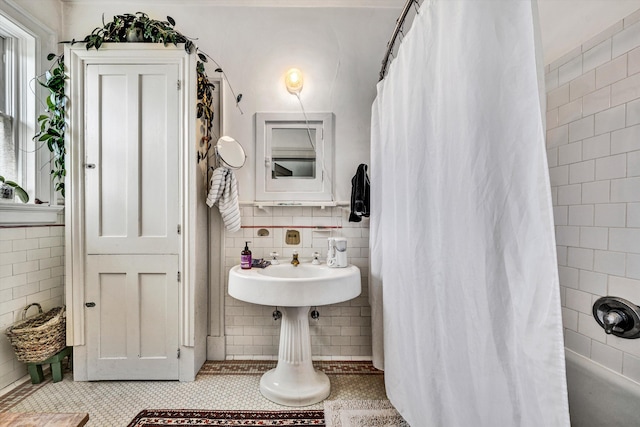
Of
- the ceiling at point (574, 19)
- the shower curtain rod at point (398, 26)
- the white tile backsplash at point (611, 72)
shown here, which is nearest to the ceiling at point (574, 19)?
the ceiling at point (574, 19)

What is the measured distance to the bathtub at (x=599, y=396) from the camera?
93 cm

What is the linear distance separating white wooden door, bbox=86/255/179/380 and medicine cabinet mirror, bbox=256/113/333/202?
77 centimetres

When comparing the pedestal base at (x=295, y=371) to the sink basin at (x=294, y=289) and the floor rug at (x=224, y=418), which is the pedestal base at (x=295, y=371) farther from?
the sink basin at (x=294, y=289)

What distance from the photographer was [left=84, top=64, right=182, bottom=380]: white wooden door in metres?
1.66

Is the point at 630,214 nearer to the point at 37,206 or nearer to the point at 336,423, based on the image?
the point at 336,423

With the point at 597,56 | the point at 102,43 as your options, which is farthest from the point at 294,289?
the point at 102,43

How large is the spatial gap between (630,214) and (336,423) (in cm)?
148

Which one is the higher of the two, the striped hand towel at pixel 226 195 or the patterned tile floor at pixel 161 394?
the striped hand towel at pixel 226 195

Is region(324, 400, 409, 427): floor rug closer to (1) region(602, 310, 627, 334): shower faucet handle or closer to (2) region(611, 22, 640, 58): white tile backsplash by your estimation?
(1) region(602, 310, 627, 334): shower faucet handle

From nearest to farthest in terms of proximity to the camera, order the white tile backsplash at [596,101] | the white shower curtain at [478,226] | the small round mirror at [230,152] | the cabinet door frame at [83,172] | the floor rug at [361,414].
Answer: the white shower curtain at [478,226]
the white tile backsplash at [596,101]
the floor rug at [361,414]
the cabinet door frame at [83,172]
the small round mirror at [230,152]

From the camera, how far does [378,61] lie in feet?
6.39

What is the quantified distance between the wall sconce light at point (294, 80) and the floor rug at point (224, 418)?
193 cm

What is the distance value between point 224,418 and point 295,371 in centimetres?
40

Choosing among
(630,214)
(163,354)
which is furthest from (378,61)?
(163,354)
